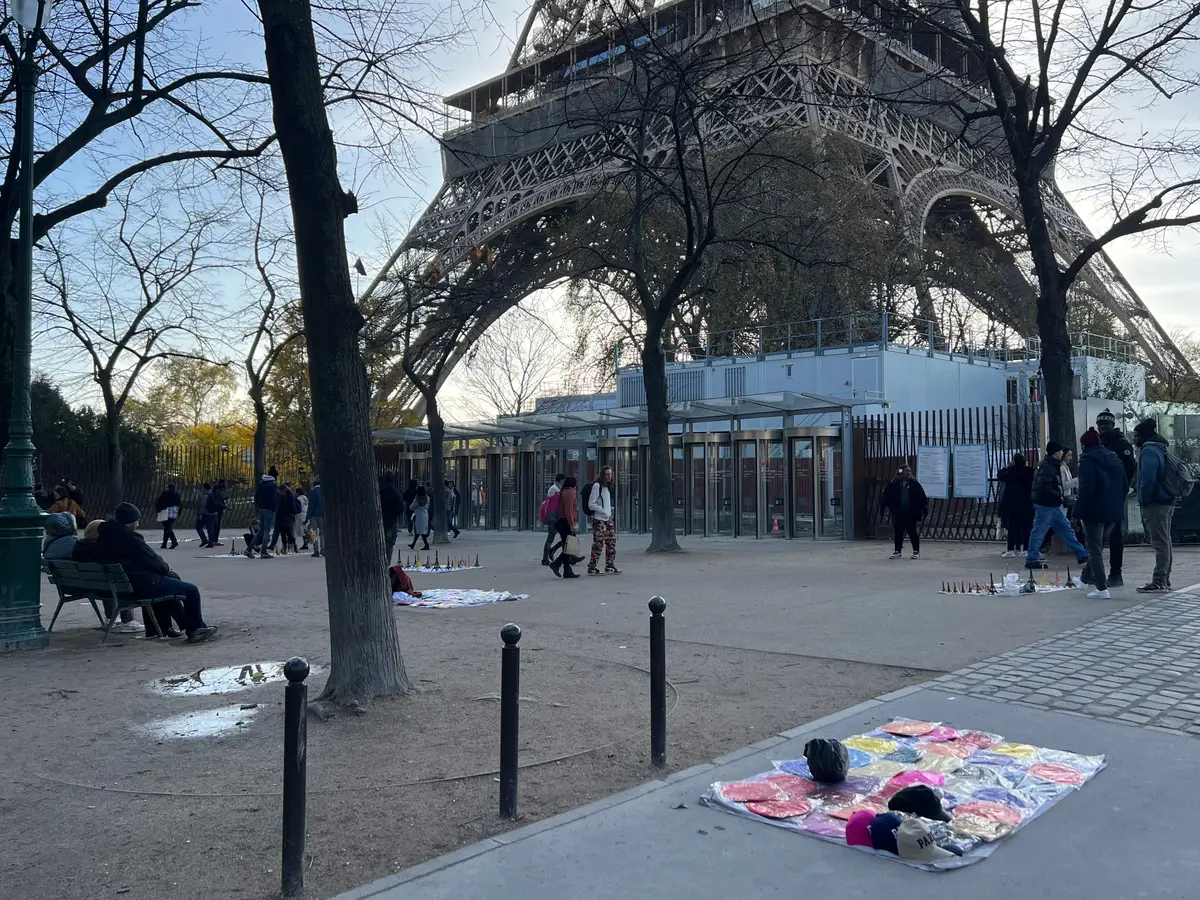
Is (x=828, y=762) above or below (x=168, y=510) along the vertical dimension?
below

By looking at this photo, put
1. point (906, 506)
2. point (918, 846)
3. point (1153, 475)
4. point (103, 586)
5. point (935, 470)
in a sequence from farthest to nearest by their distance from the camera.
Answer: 1. point (935, 470)
2. point (906, 506)
3. point (1153, 475)
4. point (103, 586)
5. point (918, 846)

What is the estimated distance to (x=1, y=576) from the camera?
864 centimetres

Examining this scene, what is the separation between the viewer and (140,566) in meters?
9.09

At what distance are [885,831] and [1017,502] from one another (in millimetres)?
13269

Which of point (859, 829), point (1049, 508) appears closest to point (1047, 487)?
point (1049, 508)

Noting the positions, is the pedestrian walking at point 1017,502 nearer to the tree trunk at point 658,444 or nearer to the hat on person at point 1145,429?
the hat on person at point 1145,429

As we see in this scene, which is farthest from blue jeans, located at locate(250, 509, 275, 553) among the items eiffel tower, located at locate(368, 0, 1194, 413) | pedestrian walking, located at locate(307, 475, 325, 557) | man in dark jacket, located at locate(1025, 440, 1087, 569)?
man in dark jacket, located at locate(1025, 440, 1087, 569)

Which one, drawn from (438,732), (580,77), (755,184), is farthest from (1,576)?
(755,184)

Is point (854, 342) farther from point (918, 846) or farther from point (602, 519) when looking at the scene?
point (918, 846)

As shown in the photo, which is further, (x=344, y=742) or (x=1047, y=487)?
(x=1047, y=487)

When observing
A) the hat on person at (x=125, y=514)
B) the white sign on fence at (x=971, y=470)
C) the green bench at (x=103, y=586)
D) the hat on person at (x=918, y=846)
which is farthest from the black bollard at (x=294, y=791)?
the white sign on fence at (x=971, y=470)

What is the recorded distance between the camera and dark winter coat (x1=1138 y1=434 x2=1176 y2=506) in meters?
10.4

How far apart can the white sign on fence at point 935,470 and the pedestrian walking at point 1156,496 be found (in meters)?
9.51

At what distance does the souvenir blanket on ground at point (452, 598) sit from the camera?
1162cm
